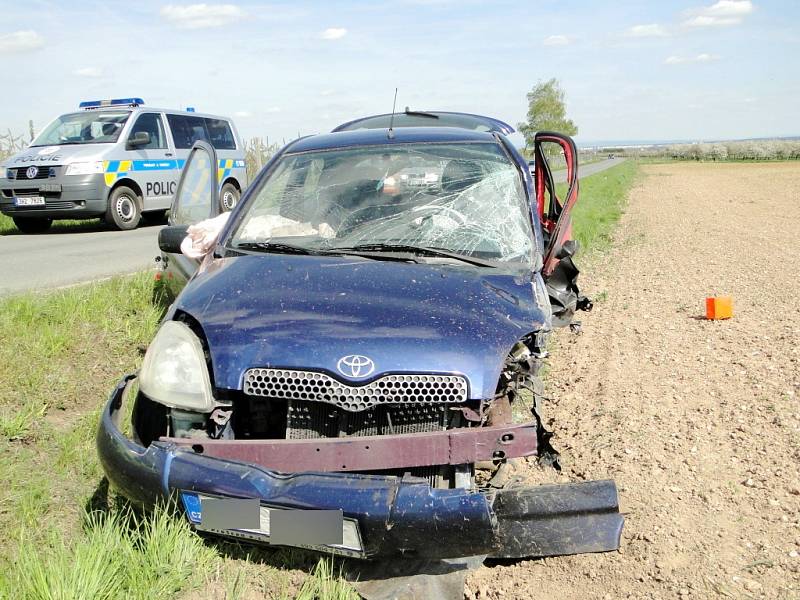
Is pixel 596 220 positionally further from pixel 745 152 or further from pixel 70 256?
pixel 745 152

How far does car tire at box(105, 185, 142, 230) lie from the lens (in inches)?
564

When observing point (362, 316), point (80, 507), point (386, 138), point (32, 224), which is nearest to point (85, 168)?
point (32, 224)

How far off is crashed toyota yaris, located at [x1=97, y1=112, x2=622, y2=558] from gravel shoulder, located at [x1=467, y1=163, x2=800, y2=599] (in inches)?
16.0

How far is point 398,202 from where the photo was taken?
4.63 metres

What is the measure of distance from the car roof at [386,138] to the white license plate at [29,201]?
33.4 feet

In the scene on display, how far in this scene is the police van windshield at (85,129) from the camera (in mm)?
14523

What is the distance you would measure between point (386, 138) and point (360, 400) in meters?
2.41

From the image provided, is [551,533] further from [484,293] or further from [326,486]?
[484,293]

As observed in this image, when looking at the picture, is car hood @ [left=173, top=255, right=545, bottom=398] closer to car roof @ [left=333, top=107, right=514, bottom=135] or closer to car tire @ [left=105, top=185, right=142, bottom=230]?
car roof @ [left=333, top=107, right=514, bottom=135]

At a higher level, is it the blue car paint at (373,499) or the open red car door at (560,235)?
the open red car door at (560,235)

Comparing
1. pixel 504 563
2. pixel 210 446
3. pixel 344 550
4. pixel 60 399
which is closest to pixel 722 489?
pixel 504 563

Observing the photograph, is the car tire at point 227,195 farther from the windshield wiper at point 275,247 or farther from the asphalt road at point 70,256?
the windshield wiper at point 275,247

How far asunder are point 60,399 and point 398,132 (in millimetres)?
2677

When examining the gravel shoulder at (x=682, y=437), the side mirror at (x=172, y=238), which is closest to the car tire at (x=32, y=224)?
the gravel shoulder at (x=682, y=437)
